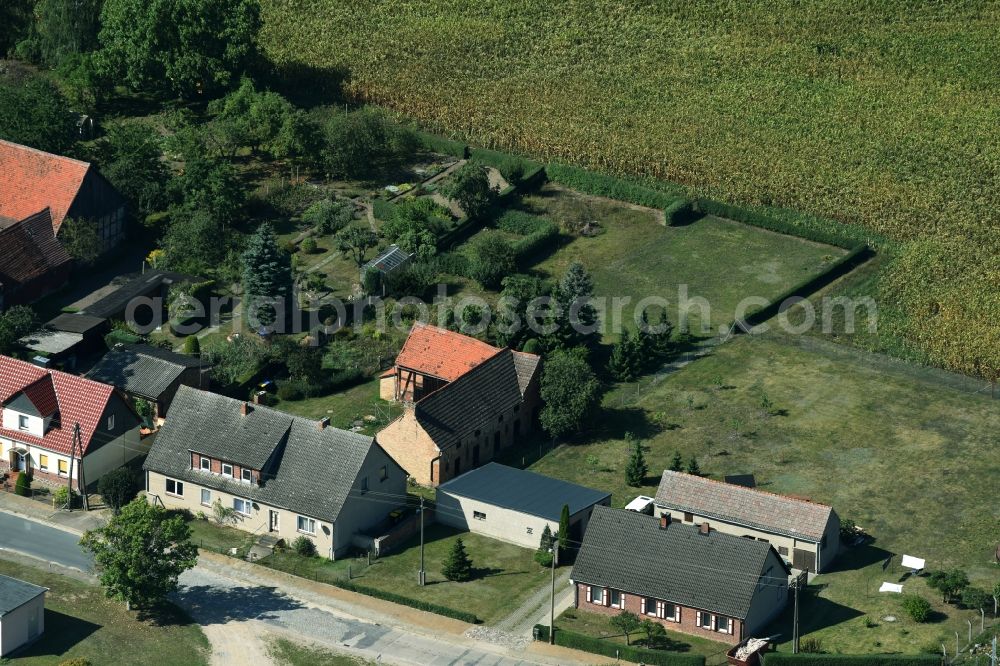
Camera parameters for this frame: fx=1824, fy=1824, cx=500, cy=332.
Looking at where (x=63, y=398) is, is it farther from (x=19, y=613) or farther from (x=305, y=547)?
(x=19, y=613)

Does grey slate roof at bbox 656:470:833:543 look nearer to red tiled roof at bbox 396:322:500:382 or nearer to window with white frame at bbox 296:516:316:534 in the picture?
red tiled roof at bbox 396:322:500:382

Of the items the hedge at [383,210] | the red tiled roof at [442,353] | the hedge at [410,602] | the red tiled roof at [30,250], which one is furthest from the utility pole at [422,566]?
the hedge at [383,210]

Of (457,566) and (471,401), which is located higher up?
(471,401)

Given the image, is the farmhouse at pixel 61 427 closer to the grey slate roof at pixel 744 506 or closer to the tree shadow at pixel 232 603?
the tree shadow at pixel 232 603

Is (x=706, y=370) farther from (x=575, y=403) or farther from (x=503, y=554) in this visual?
(x=503, y=554)

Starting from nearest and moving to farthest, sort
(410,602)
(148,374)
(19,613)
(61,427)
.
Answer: (19,613)
(410,602)
(61,427)
(148,374)

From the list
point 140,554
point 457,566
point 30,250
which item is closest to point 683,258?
point 457,566
